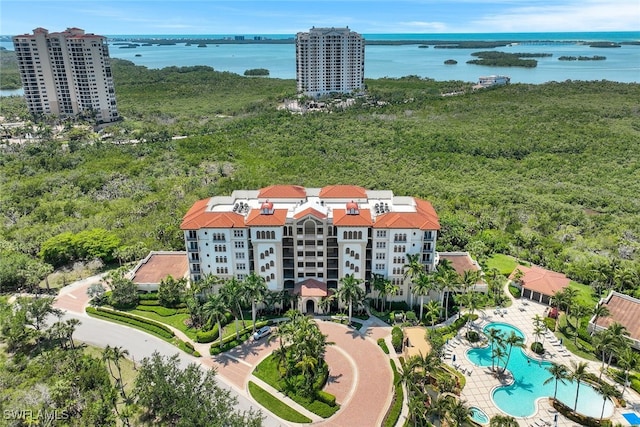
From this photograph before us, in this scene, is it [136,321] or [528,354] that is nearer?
[528,354]

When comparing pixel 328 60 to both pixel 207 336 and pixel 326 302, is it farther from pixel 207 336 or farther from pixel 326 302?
pixel 207 336

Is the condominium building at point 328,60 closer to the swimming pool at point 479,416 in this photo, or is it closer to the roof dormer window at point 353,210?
the roof dormer window at point 353,210

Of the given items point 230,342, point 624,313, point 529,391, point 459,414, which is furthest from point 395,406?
point 624,313

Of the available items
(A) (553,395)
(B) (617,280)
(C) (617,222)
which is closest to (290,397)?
(A) (553,395)

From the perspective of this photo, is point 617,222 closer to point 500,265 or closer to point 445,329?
point 500,265

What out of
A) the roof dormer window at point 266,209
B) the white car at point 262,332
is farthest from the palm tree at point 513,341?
the roof dormer window at point 266,209
